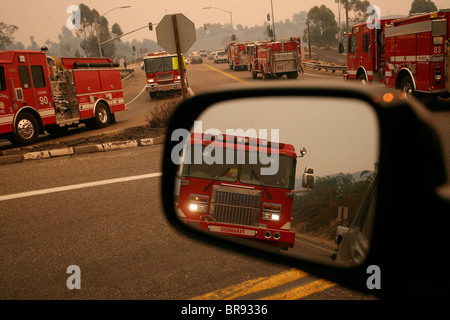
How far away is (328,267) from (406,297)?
33 cm

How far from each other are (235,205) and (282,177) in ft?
0.77

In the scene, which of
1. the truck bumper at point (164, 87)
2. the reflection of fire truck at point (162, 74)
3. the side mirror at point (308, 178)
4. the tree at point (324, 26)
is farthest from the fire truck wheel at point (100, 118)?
the tree at point (324, 26)

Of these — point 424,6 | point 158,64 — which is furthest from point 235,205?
point 424,6

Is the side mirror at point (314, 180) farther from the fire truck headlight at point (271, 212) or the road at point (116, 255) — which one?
the road at point (116, 255)

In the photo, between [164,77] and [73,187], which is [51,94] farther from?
[164,77]

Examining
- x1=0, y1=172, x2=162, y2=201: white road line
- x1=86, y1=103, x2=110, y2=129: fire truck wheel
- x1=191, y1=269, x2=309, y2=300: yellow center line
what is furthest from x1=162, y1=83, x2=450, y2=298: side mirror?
x1=86, y1=103, x2=110, y2=129: fire truck wheel

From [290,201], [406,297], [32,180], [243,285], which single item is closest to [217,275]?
[243,285]

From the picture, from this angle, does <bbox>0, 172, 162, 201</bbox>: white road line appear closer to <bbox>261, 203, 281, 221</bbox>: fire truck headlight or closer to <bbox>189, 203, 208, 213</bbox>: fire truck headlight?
<bbox>189, 203, 208, 213</bbox>: fire truck headlight

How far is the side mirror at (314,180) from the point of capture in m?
1.10

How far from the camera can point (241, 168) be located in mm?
1851

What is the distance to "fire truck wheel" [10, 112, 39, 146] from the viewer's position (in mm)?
14205

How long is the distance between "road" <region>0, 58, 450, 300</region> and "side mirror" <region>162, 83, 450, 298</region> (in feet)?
1.92
